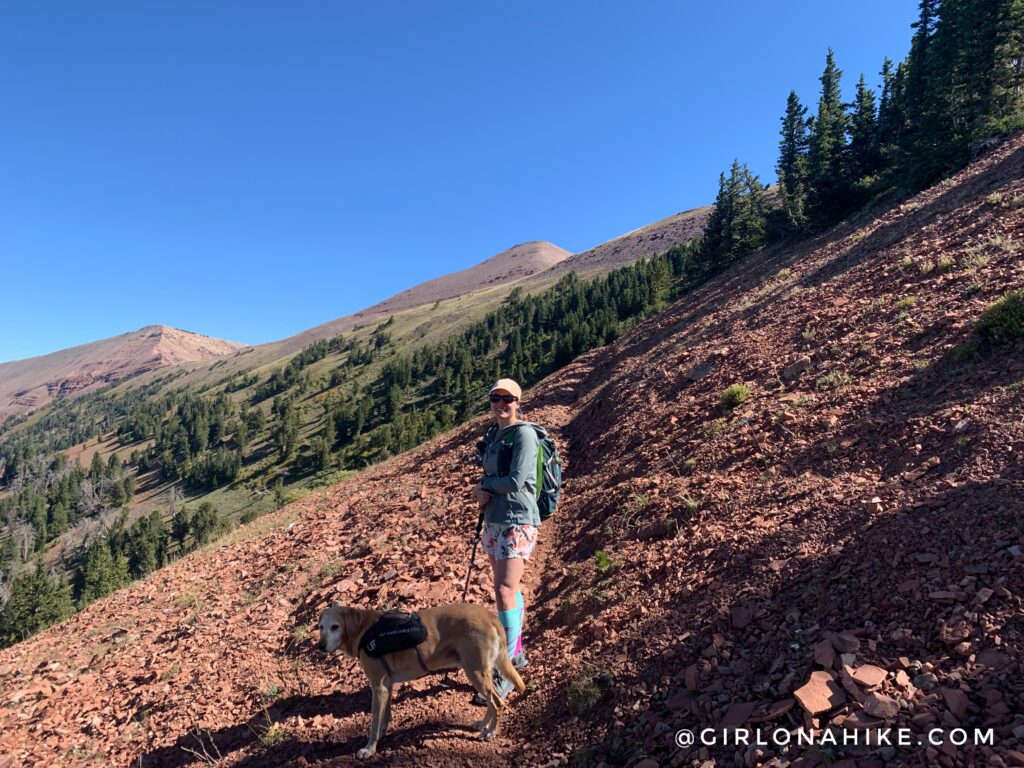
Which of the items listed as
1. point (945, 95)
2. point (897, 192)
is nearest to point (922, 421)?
point (897, 192)

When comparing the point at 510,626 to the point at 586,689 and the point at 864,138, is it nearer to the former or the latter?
the point at 586,689

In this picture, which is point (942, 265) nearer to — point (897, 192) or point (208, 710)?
point (208, 710)

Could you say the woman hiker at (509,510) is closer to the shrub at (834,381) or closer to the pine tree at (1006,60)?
the shrub at (834,381)

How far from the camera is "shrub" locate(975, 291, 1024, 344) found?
24.5 ft

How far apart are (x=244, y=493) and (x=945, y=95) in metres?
113

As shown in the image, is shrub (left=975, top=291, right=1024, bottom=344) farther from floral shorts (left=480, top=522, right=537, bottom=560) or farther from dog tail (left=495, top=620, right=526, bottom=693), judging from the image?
dog tail (left=495, top=620, right=526, bottom=693)

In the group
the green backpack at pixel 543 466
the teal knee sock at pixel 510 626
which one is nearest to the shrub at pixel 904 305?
the green backpack at pixel 543 466

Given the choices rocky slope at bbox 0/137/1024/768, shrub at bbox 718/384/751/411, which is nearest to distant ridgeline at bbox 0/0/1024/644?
rocky slope at bbox 0/137/1024/768

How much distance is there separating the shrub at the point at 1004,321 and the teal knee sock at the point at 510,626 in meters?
8.83

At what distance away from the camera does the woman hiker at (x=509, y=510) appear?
495 cm

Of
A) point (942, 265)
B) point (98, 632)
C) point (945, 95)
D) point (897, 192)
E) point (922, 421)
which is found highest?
point (945, 95)

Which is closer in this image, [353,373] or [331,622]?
[331,622]

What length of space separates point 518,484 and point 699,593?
247cm

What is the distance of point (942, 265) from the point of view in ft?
38.7
